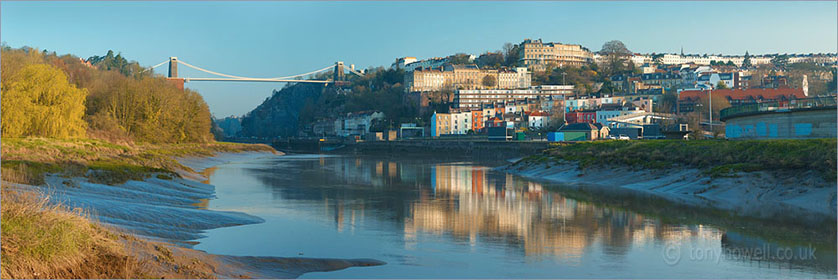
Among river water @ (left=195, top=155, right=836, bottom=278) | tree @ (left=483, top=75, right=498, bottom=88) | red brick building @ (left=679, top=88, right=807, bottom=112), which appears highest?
tree @ (left=483, top=75, right=498, bottom=88)

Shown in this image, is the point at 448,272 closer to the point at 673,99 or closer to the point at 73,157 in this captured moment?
the point at 73,157

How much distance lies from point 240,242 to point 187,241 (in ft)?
3.48

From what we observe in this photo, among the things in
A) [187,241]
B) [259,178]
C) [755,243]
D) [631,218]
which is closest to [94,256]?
[187,241]

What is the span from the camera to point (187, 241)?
557 inches

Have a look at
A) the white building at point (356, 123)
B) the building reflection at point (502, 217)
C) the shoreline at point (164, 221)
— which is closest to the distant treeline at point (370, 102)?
the white building at point (356, 123)

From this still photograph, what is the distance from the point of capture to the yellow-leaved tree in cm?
3678

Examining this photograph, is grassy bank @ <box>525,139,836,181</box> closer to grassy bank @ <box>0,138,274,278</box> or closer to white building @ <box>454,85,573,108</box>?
grassy bank @ <box>0,138,274,278</box>

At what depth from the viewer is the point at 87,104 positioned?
57.1m

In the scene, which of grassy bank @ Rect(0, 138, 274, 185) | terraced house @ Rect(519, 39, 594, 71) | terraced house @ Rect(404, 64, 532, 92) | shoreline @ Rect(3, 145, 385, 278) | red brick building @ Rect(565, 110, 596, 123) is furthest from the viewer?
terraced house @ Rect(519, 39, 594, 71)

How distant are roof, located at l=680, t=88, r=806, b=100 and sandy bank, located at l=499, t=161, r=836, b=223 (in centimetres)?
7643

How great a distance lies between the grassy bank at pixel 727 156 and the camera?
22125 millimetres

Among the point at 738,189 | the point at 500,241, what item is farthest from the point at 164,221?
the point at 738,189

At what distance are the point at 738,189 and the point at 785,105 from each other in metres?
13.4

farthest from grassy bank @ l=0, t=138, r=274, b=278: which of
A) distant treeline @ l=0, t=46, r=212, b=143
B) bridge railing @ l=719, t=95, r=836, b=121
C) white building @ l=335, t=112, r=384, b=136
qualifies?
white building @ l=335, t=112, r=384, b=136
